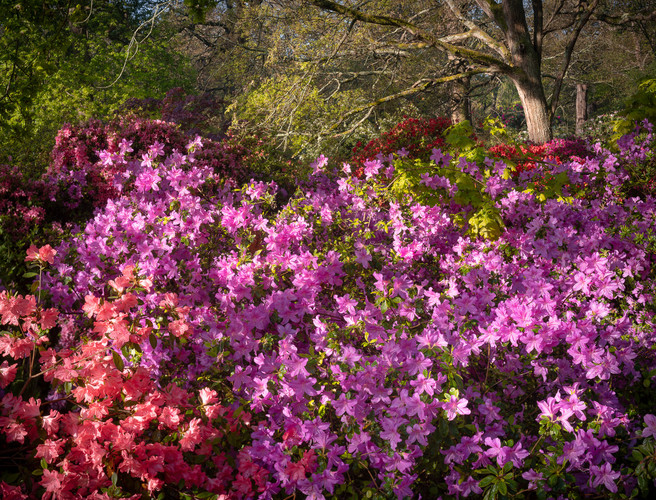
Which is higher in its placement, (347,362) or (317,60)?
(317,60)

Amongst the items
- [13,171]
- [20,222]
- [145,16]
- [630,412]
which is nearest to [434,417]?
[630,412]

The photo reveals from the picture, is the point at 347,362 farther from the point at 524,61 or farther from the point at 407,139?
the point at 524,61

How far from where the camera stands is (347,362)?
2051 mm

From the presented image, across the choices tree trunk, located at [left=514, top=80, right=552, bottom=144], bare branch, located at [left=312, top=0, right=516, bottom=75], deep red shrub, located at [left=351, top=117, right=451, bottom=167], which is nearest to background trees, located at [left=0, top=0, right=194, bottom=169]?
bare branch, located at [left=312, top=0, right=516, bottom=75]

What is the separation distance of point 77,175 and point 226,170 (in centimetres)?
178

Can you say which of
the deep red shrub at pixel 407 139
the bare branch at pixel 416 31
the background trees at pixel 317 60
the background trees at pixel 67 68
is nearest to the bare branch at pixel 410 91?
the background trees at pixel 317 60

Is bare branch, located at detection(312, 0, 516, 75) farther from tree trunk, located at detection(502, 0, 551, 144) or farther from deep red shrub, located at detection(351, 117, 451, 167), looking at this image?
deep red shrub, located at detection(351, 117, 451, 167)

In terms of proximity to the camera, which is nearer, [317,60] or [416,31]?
[317,60]

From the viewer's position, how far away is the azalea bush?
1.77 metres

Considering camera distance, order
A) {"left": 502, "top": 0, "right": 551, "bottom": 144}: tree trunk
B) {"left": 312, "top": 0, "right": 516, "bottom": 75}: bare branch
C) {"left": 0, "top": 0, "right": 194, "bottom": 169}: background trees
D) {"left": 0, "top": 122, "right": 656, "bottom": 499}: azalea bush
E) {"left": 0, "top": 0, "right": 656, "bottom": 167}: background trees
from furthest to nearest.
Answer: {"left": 502, "top": 0, "right": 551, "bottom": 144}: tree trunk < {"left": 312, "top": 0, "right": 516, "bottom": 75}: bare branch < {"left": 0, "top": 0, "right": 656, "bottom": 167}: background trees < {"left": 0, "top": 0, "right": 194, "bottom": 169}: background trees < {"left": 0, "top": 122, "right": 656, "bottom": 499}: azalea bush

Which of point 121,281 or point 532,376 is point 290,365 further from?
point 532,376

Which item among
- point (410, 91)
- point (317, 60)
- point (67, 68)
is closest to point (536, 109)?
point (410, 91)

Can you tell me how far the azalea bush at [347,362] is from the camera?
1.77 m

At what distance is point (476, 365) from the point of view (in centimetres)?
237
